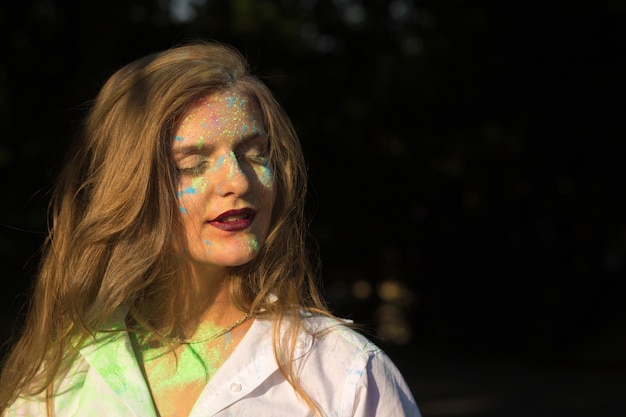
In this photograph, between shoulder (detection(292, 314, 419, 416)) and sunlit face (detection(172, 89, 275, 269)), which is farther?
sunlit face (detection(172, 89, 275, 269))

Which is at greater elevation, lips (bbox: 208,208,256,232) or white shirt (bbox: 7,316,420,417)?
lips (bbox: 208,208,256,232)

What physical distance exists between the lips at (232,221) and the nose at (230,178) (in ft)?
0.16

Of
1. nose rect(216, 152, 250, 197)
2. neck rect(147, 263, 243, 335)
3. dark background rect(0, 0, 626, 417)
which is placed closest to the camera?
nose rect(216, 152, 250, 197)

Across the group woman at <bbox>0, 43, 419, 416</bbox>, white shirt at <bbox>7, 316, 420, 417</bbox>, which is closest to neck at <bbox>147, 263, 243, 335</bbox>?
woman at <bbox>0, 43, 419, 416</bbox>

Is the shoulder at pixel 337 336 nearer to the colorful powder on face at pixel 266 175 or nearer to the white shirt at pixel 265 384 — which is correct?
the white shirt at pixel 265 384

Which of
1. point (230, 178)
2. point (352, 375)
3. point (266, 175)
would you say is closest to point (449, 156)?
point (266, 175)

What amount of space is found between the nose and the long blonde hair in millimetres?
113

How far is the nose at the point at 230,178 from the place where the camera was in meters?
1.88

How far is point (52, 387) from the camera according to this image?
1.89 m

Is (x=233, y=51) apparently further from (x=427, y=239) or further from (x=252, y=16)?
(x=427, y=239)

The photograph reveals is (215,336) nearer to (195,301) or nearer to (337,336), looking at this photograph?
(195,301)

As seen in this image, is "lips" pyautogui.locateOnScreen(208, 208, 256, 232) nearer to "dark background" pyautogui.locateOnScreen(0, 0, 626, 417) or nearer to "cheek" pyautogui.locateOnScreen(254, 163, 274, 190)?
"cheek" pyautogui.locateOnScreen(254, 163, 274, 190)

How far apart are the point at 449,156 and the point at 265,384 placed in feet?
26.3

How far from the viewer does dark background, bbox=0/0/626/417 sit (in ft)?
21.9
